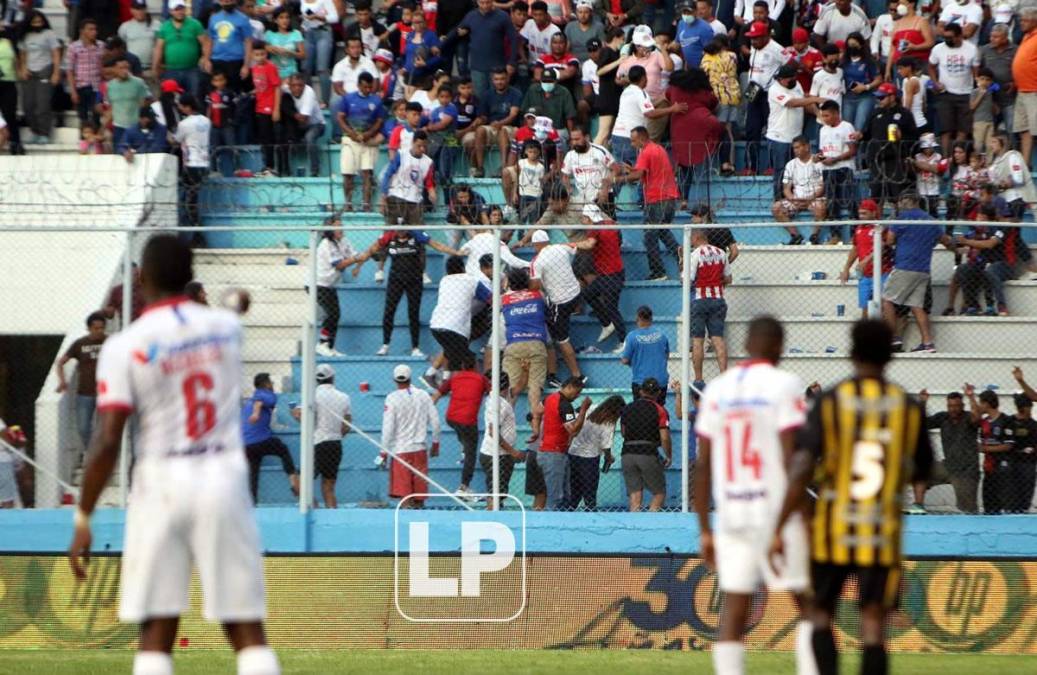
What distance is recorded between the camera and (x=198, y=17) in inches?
905

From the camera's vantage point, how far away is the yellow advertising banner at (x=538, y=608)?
1320 cm

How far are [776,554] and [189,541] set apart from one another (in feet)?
8.70

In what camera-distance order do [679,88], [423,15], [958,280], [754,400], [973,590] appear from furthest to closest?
1. [423,15]
2. [679,88]
3. [958,280]
4. [973,590]
5. [754,400]

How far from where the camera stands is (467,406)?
1631 centimetres

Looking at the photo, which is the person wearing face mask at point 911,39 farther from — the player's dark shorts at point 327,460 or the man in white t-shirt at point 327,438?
the player's dark shorts at point 327,460

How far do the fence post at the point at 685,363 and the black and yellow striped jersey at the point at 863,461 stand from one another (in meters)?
7.40

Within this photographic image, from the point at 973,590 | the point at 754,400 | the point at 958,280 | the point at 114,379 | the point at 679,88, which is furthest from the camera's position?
the point at 679,88

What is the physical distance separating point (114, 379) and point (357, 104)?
14363 millimetres

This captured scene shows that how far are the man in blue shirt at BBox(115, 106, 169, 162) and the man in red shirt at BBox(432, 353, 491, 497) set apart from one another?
615 centimetres

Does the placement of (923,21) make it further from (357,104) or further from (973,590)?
(973,590)

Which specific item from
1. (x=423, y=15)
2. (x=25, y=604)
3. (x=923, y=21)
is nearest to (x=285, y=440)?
(x=25, y=604)

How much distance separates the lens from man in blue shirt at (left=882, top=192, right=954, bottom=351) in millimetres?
15867

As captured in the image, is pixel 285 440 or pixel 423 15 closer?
pixel 285 440

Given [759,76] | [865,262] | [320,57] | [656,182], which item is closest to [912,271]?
[865,262]
